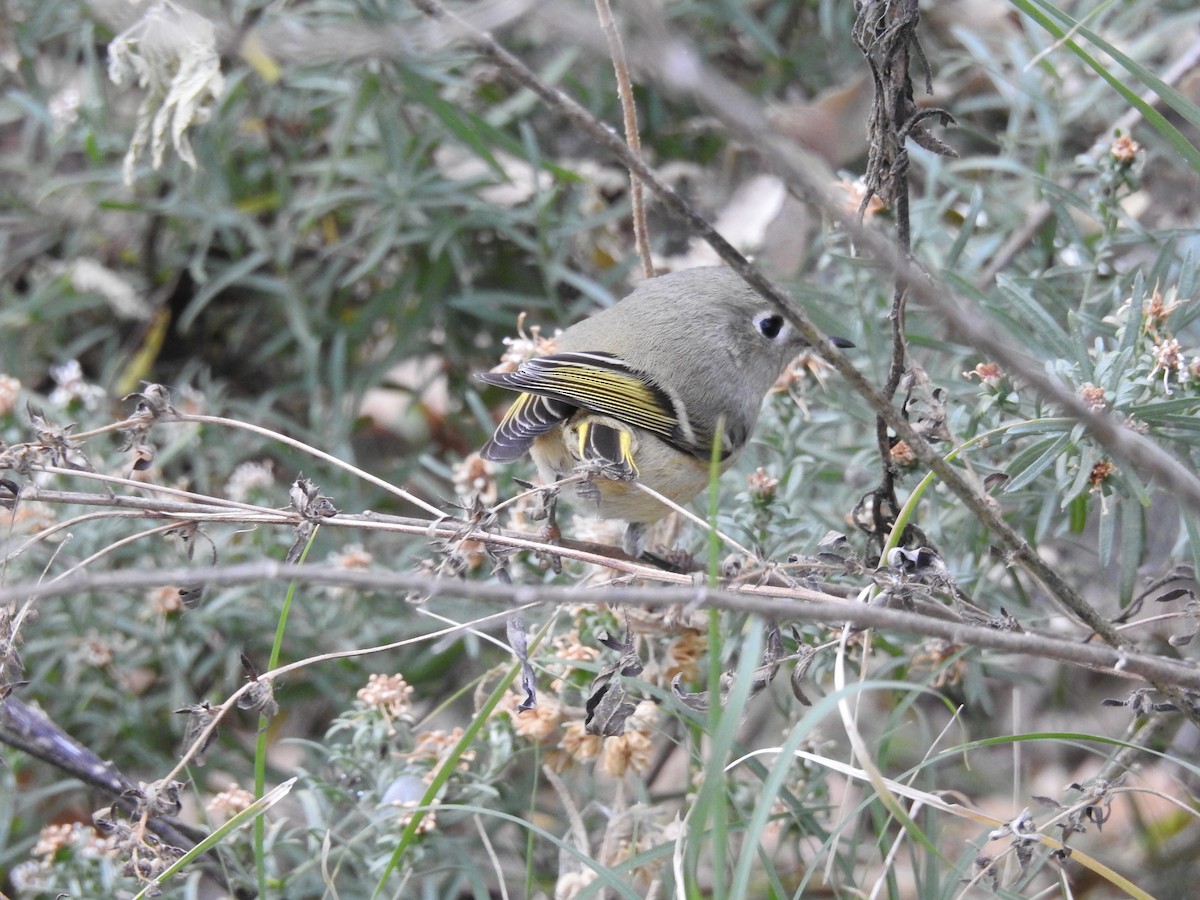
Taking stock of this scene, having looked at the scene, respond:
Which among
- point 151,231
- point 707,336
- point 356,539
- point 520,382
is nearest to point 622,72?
point 520,382

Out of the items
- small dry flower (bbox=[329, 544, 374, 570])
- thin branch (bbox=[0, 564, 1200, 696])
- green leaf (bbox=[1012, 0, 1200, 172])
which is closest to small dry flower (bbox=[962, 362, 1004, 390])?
green leaf (bbox=[1012, 0, 1200, 172])

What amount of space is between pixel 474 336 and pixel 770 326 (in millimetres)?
907

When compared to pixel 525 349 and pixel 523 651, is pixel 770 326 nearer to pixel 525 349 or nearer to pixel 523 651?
pixel 525 349

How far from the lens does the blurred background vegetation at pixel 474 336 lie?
→ 1840 mm

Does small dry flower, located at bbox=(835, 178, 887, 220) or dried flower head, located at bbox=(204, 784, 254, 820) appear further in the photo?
small dry flower, located at bbox=(835, 178, 887, 220)

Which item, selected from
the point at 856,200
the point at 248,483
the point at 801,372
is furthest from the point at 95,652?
the point at 856,200

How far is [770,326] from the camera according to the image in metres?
2.38

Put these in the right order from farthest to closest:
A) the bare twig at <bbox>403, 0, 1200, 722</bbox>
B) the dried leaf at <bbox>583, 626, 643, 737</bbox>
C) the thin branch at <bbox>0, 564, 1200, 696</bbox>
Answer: the dried leaf at <bbox>583, 626, 643, 737</bbox>, the thin branch at <bbox>0, 564, 1200, 696</bbox>, the bare twig at <bbox>403, 0, 1200, 722</bbox>

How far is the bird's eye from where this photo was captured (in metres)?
2.37

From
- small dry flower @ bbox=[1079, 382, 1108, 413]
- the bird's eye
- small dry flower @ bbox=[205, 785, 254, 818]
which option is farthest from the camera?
the bird's eye

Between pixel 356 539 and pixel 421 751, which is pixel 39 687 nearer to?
pixel 356 539

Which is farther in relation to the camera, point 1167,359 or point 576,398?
point 576,398

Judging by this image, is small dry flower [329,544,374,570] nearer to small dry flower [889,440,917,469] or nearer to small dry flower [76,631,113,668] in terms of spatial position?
small dry flower [76,631,113,668]

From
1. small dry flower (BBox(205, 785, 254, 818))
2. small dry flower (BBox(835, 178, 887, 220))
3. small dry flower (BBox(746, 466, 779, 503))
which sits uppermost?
small dry flower (BBox(835, 178, 887, 220))
